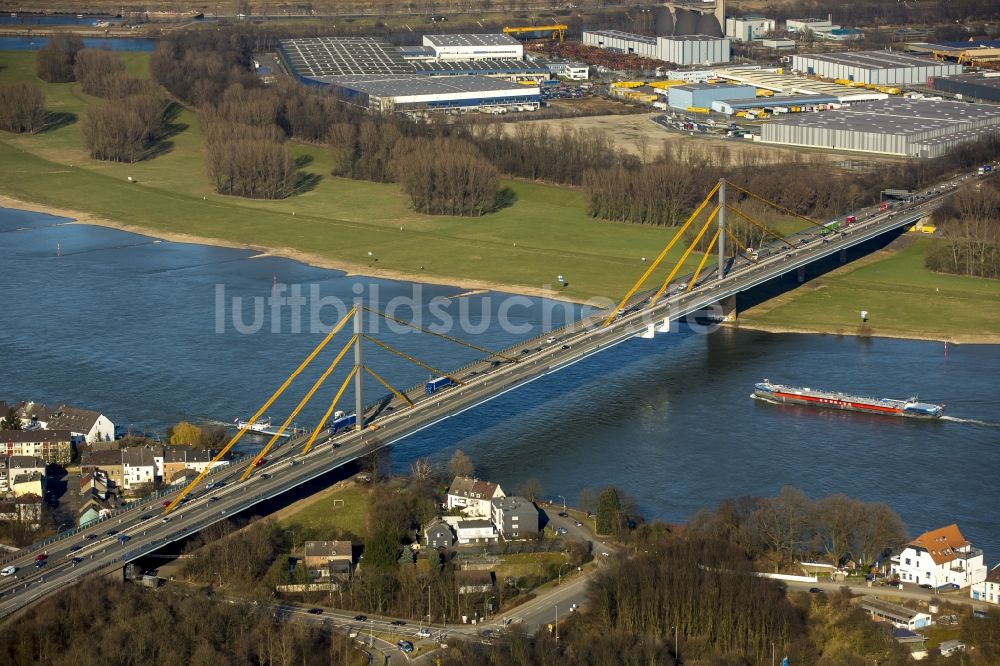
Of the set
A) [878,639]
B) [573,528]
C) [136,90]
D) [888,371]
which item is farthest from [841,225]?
[136,90]

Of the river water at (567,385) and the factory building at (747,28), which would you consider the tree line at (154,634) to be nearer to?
the river water at (567,385)

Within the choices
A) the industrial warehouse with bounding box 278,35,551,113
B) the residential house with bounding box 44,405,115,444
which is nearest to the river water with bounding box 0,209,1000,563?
the residential house with bounding box 44,405,115,444

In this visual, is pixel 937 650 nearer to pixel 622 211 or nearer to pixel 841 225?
pixel 841 225

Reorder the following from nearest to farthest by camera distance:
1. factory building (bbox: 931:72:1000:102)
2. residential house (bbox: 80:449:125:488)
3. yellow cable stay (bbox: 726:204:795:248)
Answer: residential house (bbox: 80:449:125:488) → yellow cable stay (bbox: 726:204:795:248) → factory building (bbox: 931:72:1000:102)

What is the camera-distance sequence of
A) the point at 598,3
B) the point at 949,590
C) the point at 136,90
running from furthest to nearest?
the point at 598,3, the point at 136,90, the point at 949,590

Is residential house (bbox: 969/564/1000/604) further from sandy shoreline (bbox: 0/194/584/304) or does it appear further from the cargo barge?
sandy shoreline (bbox: 0/194/584/304)

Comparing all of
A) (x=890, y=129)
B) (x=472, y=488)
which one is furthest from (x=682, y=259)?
(x=890, y=129)

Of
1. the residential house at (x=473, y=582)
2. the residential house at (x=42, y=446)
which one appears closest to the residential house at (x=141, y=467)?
the residential house at (x=42, y=446)
